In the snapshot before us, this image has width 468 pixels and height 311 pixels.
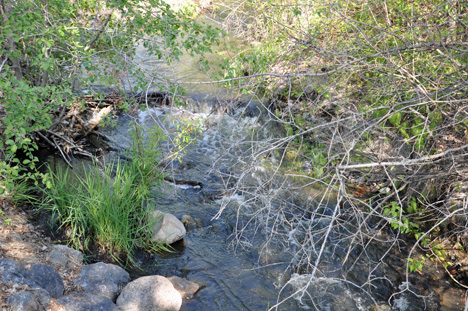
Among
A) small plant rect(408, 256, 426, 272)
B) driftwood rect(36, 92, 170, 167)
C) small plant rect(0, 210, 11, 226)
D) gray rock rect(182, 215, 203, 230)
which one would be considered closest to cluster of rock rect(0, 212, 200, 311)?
small plant rect(0, 210, 11, 226)

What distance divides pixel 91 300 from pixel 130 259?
3.18ft

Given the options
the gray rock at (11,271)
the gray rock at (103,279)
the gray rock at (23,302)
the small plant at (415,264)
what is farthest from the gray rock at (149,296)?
the small plant at (415,264)

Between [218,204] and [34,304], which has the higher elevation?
[34,304]

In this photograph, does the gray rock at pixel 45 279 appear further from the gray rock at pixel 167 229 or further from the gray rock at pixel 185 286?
the gray rock at pixel 167 229

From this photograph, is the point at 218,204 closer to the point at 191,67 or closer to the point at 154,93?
the point at 154,93

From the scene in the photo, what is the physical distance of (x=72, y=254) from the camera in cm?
423

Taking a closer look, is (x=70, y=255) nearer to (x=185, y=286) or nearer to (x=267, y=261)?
(x=185, y=286)

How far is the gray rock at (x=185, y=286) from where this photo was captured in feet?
14.2

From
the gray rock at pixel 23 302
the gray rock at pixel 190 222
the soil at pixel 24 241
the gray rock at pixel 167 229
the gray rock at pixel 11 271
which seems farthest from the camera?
the gray rock at pixel 190 222

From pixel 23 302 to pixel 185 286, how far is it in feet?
5.65

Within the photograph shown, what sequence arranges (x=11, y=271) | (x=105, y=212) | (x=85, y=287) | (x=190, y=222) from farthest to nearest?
(x=190, y=222), (x=105, y=212), (x=85, y=287), (x=11, y=271)

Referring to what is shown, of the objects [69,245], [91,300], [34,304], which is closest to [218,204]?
[69,245]

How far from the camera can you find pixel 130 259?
15.1ft

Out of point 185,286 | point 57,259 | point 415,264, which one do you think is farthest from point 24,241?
point 415,264
